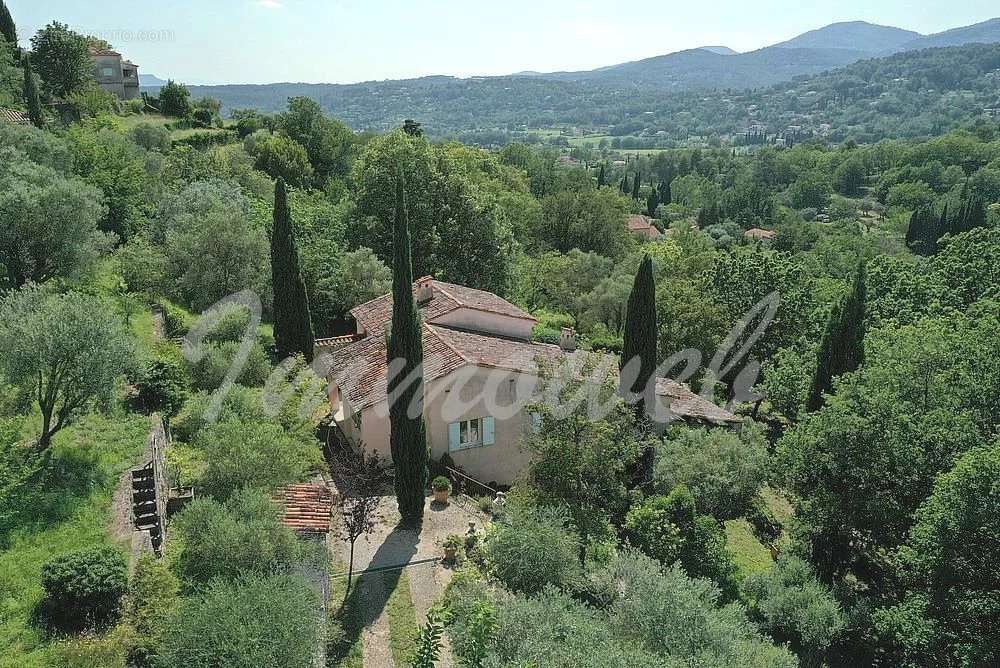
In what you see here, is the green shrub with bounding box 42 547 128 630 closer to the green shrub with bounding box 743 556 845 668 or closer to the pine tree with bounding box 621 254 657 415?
the green shrub with bounding box 743 556 845 668

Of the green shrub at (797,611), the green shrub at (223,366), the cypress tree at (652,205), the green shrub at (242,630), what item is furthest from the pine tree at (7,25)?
the cypress tree at (652,205)

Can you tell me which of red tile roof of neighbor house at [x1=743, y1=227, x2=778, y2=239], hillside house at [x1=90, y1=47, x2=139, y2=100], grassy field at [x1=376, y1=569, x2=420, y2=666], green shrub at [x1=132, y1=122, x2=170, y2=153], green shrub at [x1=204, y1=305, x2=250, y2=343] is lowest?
grassy field at [x1=376, y1=569, x2=420, y2=666]

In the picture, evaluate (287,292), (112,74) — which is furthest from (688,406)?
(112,74)

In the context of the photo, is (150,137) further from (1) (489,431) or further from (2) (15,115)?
(1) (489,431)

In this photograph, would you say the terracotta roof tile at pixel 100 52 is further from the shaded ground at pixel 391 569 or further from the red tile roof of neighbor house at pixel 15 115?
the shaded ground at pixel 391 569

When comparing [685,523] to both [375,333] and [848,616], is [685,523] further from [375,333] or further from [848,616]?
[375,333]

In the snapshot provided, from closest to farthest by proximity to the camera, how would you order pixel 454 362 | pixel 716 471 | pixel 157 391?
pixel 157 391 < pixel 716 471 < pixel 454 362

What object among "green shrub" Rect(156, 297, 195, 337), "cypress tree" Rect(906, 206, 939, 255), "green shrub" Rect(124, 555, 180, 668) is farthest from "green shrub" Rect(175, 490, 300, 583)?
"cypress tree" Rect(906, 206, 939, 255)
